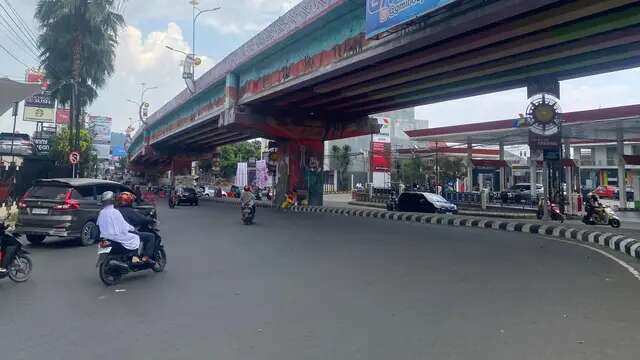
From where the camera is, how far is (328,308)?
229 inches

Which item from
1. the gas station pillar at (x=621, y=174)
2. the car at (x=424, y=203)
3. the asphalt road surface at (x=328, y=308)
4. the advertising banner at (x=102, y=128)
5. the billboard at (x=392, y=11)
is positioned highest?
the advertising banner at (x=102, y=128)

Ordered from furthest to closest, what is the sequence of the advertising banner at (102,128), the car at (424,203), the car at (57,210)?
the advertising banner at (102,128) < the car at (424,203) < the car at (57,210)

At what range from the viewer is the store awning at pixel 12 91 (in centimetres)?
1095

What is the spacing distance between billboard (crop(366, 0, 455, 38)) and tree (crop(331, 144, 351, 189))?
47.7 metres

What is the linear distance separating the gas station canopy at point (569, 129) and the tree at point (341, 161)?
2583 cm

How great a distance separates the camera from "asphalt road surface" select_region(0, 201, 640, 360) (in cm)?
439

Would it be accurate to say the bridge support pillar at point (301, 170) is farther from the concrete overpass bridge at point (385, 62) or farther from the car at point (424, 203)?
the car at point (424, 203)

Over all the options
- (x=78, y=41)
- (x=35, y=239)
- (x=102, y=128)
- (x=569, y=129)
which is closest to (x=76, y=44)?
(x=78, y=41)

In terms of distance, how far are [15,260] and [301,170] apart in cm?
2401

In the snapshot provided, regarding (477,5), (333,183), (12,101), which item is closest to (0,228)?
(12,101)

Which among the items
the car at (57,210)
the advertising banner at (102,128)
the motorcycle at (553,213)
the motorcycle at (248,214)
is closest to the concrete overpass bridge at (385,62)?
the motorcycle at (553,213)

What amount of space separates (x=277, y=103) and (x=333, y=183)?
41.2m

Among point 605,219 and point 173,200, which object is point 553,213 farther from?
point 173,200

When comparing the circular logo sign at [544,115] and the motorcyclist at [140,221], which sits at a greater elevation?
the circular logo sign at [544,115]
